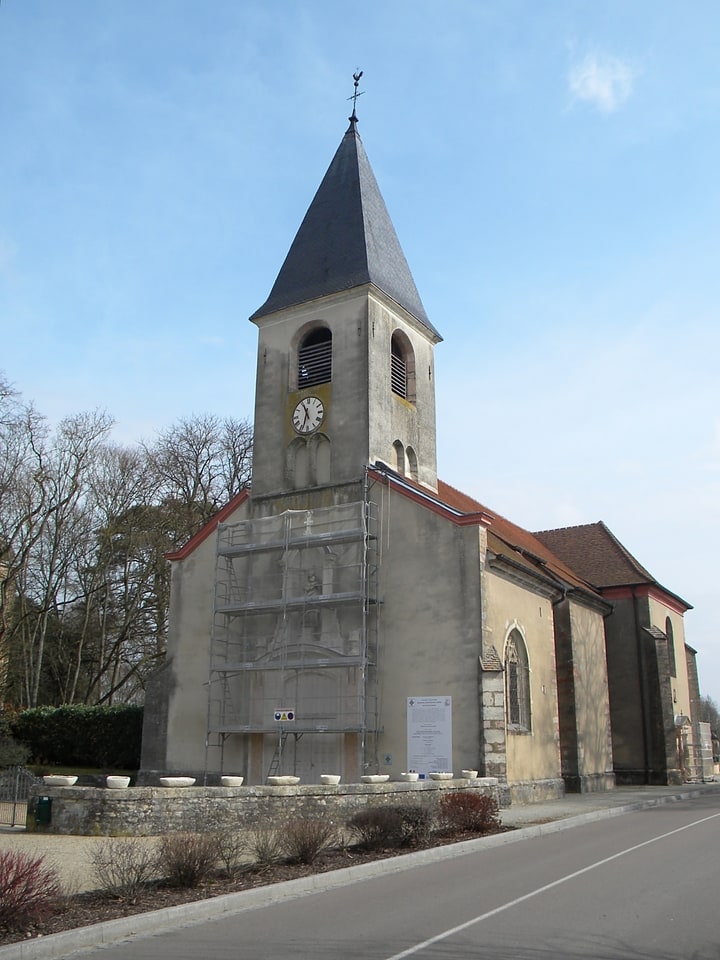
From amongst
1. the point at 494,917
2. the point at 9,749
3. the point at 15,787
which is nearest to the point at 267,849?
the point at 494,917

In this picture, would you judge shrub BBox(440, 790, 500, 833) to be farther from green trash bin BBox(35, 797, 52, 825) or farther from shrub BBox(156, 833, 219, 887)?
green trash bin BBox(35, 797, 52, 825)

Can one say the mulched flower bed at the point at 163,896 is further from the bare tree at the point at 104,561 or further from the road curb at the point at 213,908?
the bare tree at the point at 104,561

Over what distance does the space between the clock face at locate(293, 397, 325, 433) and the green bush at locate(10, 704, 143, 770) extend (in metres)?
11.1

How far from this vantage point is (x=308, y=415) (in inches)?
1009

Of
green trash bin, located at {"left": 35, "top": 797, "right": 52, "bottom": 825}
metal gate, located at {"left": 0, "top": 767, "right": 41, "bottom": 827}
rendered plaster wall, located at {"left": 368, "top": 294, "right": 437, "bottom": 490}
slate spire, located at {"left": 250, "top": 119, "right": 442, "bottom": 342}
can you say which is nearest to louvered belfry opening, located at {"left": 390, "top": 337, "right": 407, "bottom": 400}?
rendered plaster wall, located at {"left": 368, "top": 294, "right": 437, "bottom": 490}

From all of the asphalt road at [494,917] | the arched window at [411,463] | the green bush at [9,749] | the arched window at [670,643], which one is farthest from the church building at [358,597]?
the asphalt road at [494,917]

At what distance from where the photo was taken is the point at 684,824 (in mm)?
16891

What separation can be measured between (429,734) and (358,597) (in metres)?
3.83

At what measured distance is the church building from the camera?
21766 mm

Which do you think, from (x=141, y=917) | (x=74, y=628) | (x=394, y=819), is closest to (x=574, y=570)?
(x=74, y=628)

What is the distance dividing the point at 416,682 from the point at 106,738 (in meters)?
12.6

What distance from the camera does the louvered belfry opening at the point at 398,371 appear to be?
86.4 feet

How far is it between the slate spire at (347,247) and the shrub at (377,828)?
16.5m

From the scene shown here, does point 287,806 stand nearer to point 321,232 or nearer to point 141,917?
point 141,917
